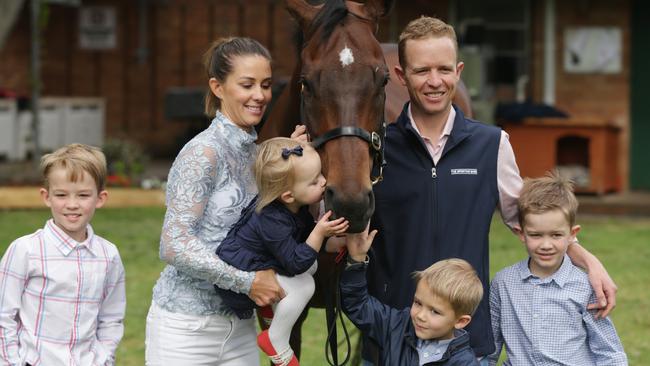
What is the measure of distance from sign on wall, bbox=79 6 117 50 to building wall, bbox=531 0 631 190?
6323 millimetres

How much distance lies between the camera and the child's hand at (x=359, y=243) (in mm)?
3398

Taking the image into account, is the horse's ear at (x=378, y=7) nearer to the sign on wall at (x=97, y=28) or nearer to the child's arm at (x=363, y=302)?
the child's arm at (x=363, y=302)

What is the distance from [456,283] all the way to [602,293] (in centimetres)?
56

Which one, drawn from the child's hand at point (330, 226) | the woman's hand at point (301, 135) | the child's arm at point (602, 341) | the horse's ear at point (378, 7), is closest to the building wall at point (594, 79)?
the horse's ear at point (378, 7)

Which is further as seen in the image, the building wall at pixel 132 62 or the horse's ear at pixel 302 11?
the building wall at pixel 132 62

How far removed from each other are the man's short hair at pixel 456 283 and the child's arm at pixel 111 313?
1.02m

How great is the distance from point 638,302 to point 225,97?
5.04 meters

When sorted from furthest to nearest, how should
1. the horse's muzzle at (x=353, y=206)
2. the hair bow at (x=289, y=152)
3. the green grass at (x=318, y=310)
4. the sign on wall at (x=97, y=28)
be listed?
the sign on wall at (x=97, y=28), the green grass at (x=318, y=310), the hair bow at (x=289, y=152), the horse's muzzle at (x=353, y=206)

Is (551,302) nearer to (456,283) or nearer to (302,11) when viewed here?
(456,283)

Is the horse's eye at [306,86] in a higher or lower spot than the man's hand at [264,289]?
higher

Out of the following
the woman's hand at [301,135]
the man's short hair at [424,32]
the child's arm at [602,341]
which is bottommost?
the child's arm at [602,341]

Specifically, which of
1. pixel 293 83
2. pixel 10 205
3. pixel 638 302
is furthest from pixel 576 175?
pixel 293 83

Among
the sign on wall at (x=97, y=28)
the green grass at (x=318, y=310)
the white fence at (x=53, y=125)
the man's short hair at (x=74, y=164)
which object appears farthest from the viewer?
the sign on wall at (x=97, y=28)

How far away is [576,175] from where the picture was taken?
13.0 metres
